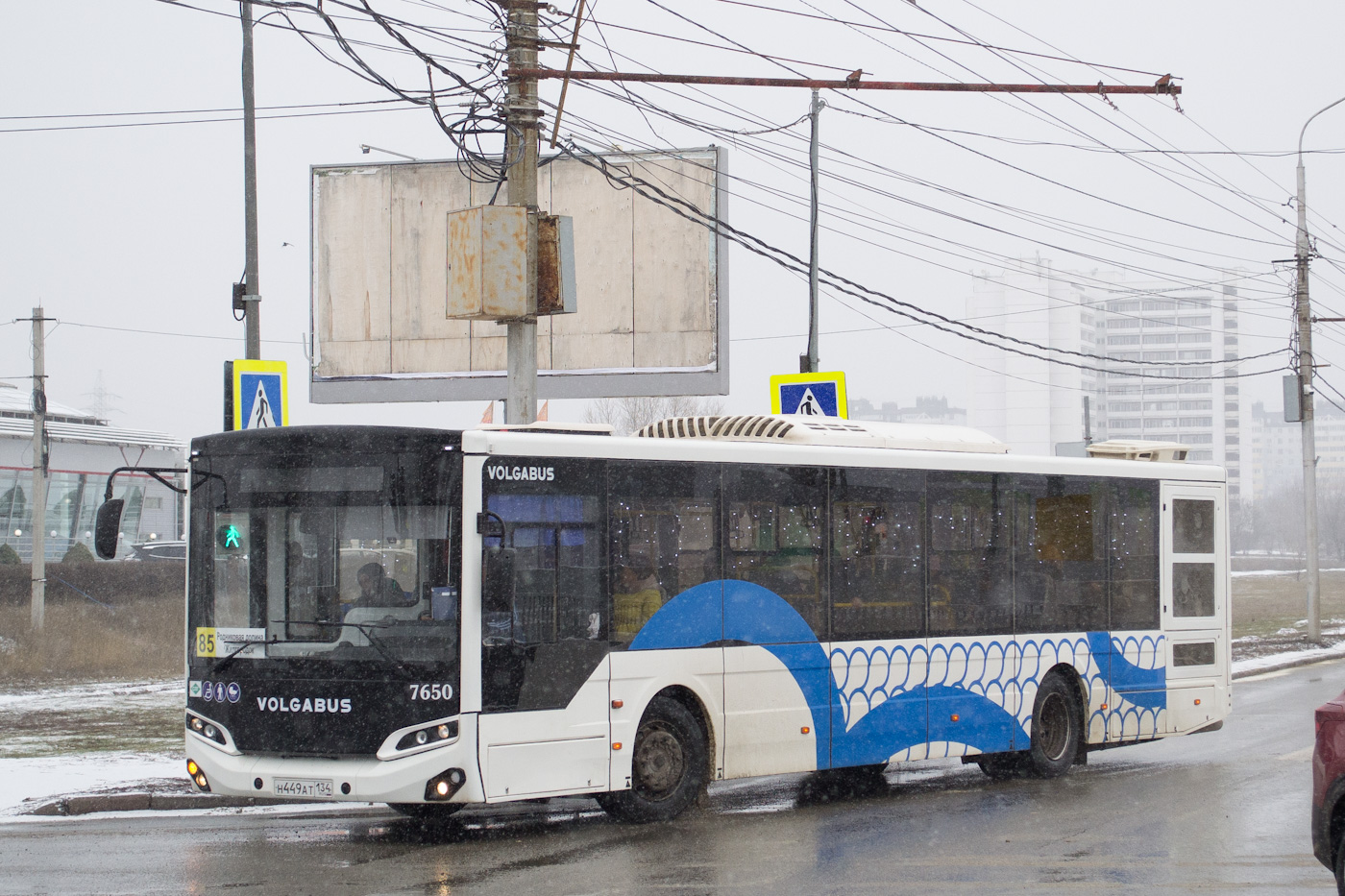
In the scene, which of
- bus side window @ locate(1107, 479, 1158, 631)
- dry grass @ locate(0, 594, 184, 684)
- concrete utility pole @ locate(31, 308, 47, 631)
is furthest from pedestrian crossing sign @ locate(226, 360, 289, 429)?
concrete utility pole @ locate(31, 308, 47, 631)

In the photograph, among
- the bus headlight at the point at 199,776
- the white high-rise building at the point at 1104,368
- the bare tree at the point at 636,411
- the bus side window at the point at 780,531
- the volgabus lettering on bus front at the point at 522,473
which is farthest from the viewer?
the white high-rise building at the point at 1104,368

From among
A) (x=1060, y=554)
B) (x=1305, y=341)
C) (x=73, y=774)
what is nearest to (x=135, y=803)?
(x=73, y=774)

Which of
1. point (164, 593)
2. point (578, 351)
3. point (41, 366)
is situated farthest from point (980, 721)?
point (164, 593)

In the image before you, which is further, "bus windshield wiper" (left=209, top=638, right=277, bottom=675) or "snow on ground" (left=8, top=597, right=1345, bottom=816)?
"snow on ground" (left=8, top=597, right=1345, bottom=816)

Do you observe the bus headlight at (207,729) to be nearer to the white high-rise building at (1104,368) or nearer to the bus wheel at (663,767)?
the bus wheel at (663,767)

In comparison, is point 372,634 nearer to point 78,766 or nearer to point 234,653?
point 234,653

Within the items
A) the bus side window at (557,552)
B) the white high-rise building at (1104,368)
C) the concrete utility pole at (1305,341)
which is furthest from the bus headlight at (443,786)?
the white high-rise building at (1104,368)

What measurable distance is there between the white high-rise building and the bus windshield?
5844 inches

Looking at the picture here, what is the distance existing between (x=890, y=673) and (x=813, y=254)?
423 inches

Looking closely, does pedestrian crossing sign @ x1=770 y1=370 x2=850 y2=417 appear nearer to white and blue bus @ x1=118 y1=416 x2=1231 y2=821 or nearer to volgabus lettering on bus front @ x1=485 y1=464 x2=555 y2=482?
white and blue bus @ x1=118 y1=416 x2=1231 y2=821

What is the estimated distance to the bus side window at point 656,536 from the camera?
10.9 metres

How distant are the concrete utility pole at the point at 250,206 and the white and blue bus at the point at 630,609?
19.2ft

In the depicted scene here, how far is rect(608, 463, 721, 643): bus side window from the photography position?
35.8 feet

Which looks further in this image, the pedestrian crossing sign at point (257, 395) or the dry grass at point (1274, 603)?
the dry grass at point (1274, 603)
